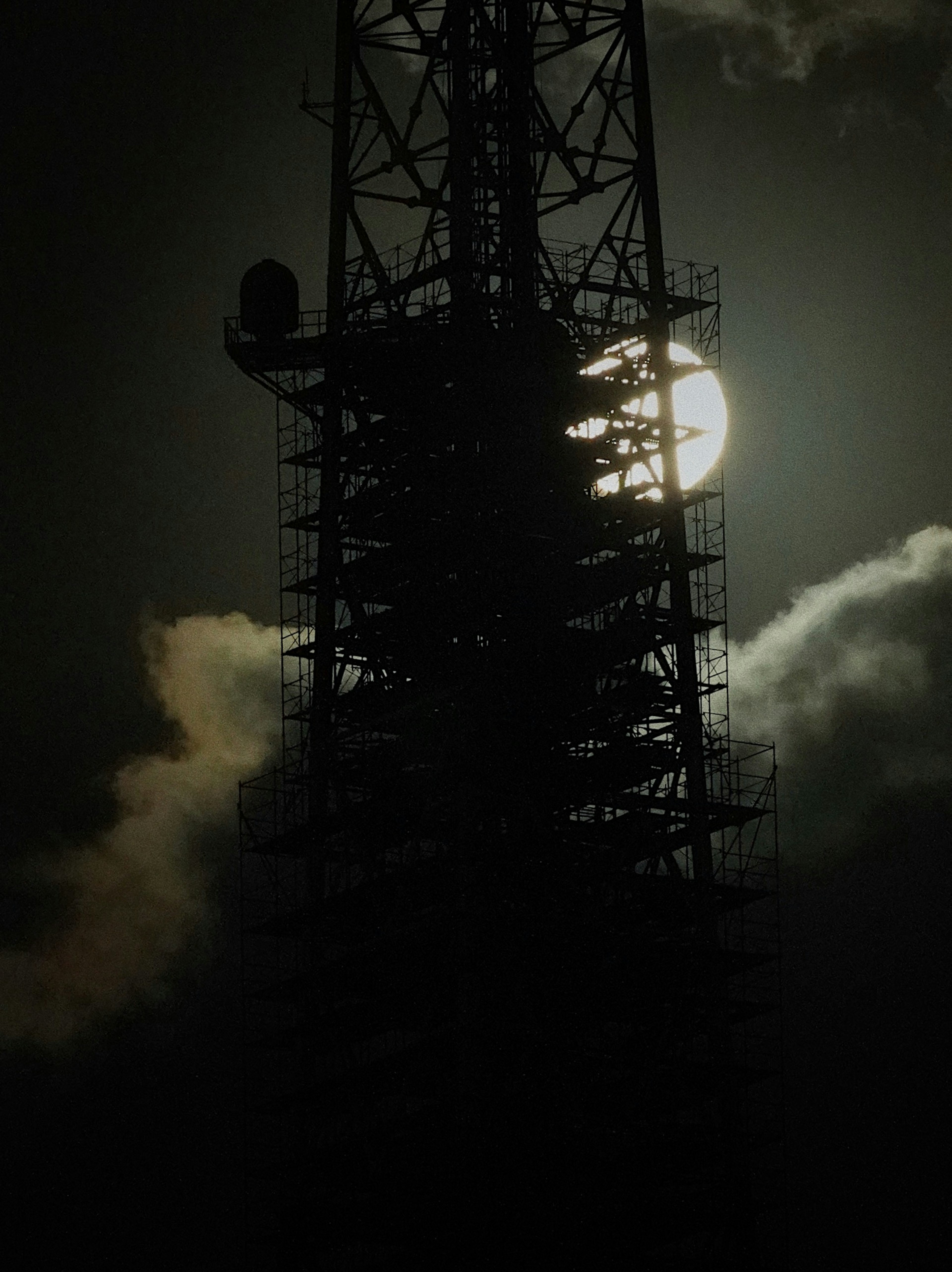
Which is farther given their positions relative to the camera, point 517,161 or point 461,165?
point 517,161

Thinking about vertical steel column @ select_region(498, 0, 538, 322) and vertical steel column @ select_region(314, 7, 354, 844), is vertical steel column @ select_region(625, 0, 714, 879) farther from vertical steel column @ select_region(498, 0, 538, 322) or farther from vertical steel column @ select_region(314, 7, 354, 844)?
vertical steel column @ select_region(314, 7, 354, 844)

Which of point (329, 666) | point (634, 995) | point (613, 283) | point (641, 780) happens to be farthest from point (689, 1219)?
point (613, 283)

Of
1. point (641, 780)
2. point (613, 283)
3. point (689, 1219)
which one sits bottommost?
point (689, 1219)

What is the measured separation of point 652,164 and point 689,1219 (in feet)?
102

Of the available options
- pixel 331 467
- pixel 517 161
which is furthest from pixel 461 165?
pixel 331 467

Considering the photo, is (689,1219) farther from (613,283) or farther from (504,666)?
(613,283)

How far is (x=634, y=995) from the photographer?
324 feet

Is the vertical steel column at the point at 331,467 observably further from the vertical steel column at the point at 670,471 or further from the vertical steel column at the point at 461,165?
the vertical steel column at the point at 670,471

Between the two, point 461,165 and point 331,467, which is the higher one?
point 461,165

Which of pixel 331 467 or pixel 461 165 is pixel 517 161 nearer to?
pixel 461 165

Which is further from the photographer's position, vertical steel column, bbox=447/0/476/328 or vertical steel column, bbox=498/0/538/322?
vertical steel column, bbox=498/0/538/322

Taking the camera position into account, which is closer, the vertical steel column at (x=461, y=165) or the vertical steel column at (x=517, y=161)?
the vertical steel column at (x=461, y=165)

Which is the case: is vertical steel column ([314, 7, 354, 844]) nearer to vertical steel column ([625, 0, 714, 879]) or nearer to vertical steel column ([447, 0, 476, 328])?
vertical steel column ([447, 0, 476, 328])

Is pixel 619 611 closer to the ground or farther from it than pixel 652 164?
closer to the ground
